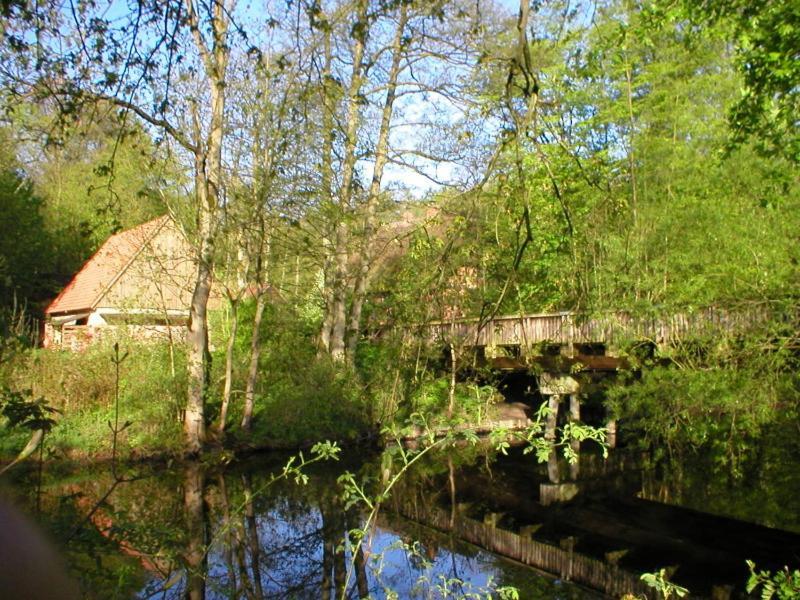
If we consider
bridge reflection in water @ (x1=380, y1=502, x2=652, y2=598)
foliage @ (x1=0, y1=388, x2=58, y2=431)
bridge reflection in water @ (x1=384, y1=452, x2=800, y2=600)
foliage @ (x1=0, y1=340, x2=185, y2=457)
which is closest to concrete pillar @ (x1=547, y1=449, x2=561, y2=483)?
bridge reflection in water @ (x1=384, y1=452, x2=800, y2=600)

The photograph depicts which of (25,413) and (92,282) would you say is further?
(92,282)

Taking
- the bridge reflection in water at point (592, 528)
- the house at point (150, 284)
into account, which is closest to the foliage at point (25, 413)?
the bridge reflection in water at point (592, 528)

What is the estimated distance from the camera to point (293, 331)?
56.4 ft

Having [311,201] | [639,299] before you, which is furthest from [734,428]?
[311,201]

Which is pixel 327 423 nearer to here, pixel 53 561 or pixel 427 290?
pixel 427 290

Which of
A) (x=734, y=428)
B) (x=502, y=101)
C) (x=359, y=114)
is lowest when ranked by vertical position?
(x=734, y=428)

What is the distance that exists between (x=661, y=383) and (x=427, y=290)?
396 inches

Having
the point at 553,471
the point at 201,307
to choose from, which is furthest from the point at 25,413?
the point at 553,471

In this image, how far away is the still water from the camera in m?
6.77

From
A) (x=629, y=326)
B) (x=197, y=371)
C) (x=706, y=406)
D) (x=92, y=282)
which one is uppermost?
(x=92, y=282)

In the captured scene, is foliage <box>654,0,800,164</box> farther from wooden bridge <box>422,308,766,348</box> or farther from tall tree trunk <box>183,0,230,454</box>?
tall tree trunk <box>183,0,230,454</box>

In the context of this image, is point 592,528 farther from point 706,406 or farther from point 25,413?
point 25,413

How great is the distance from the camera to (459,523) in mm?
9945

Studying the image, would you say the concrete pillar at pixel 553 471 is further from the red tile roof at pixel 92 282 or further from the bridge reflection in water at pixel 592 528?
the red tile roof at pixel 92 282
